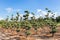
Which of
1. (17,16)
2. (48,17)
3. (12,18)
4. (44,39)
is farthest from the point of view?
(12,18)

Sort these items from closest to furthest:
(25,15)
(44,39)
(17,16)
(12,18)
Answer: (44,39) → (25,15) → (17,16) → (12,18)

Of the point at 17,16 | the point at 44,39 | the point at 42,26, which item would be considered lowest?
the point at 44,39

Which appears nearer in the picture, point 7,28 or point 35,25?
point 35,25

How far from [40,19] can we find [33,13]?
7944mm

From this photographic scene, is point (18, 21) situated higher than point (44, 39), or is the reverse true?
point (18, 21)

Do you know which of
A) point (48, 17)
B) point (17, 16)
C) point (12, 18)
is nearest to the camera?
point (48, 17)

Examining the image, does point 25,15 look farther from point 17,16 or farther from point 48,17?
point 17,16

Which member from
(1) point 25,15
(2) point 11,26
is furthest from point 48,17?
(2) point 11,26

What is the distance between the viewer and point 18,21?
42.1 metres

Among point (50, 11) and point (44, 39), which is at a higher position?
point (50, 11)

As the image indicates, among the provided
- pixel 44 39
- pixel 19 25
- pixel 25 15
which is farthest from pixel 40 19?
pixel 44 39

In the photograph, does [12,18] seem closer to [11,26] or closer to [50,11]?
[11,26]

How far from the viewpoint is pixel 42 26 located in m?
43.7

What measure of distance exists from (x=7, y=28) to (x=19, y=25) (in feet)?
30.6
